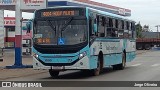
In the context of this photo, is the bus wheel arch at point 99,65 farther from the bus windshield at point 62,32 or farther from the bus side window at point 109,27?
the bus windshield at point 62,32

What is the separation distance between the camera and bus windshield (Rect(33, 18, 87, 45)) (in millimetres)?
19297

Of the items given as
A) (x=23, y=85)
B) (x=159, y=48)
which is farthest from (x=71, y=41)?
(x=159, y=48)

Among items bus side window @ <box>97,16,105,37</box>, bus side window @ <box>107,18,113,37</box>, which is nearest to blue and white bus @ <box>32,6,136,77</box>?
bus side window @ <box>97,16,105,37</box>

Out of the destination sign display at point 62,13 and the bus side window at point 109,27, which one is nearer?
the destination sign display at point 62,13

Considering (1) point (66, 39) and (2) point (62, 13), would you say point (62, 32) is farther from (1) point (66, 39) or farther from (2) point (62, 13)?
(2) point (62, 13)

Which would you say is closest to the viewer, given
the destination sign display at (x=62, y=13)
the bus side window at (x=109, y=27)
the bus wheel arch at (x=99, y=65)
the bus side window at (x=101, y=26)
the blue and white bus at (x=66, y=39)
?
the blue and white bus at (x=66, y=39)

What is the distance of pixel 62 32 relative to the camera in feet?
63.6

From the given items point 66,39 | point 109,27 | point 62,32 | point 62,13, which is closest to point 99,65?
point 109,27

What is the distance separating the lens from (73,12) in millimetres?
19688

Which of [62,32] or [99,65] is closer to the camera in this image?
[62,32]

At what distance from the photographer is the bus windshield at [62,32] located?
63.3ft

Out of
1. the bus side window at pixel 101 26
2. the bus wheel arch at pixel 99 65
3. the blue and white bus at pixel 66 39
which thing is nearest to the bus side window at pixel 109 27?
the bus side window at pixel 101 26

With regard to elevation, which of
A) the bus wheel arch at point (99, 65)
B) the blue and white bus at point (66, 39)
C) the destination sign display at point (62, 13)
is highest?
the destination sign display at point (62, 13)

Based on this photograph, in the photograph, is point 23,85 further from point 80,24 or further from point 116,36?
point 116,36
